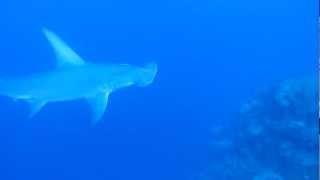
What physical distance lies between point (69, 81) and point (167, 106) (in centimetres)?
1329

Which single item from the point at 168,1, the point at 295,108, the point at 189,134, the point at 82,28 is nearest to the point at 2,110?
the point at 189,134

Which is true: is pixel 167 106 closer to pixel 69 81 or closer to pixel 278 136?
pixel 278 136

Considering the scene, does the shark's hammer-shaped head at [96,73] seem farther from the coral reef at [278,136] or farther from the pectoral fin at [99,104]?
the coral reef at [278,136]

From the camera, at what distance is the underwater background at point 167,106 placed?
363 inches

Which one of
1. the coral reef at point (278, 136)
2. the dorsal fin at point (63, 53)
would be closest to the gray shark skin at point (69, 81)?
the dorsal fin at point (63, 53)

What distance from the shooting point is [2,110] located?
1694cm

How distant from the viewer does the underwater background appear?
30.2 feet

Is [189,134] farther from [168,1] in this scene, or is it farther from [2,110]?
[168,1]

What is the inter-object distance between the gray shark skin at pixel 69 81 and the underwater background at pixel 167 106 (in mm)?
165

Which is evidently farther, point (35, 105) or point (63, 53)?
point (35, 105)

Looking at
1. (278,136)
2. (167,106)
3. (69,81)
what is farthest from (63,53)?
(167,106)

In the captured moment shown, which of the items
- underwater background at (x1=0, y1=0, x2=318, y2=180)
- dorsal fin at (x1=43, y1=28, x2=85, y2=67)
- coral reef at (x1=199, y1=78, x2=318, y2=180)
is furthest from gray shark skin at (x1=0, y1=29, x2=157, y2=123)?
coral reef at (x1=199, y1=78, x2=318, y2=180)

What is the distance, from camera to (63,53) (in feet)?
20.0

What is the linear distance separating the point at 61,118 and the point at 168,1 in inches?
1189
